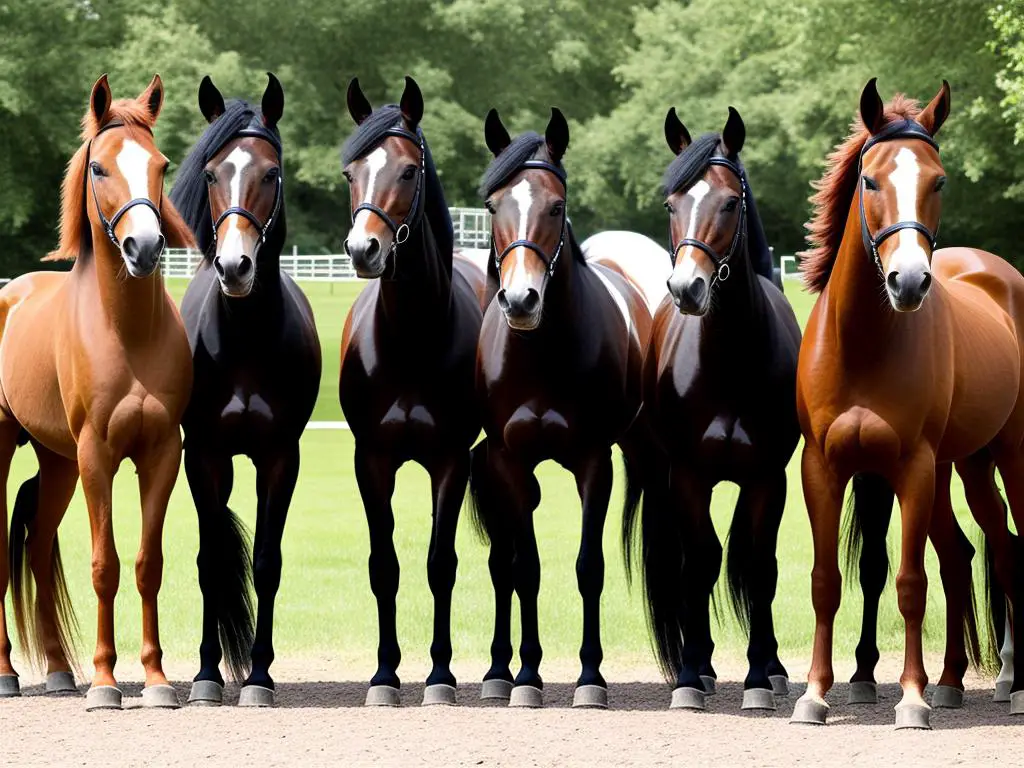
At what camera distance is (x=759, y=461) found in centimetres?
813

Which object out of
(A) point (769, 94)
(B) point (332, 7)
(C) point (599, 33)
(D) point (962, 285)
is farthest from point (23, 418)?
(C) point (599, 33)

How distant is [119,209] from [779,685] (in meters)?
4.09

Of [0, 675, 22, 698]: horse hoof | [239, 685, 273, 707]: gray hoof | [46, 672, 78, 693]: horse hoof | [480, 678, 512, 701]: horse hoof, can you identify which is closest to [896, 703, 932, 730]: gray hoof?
[480, 678, 512, 701]: horse hoof

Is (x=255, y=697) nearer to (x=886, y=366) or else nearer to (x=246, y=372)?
(x=246, y=372)

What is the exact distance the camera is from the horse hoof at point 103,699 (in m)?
7.97

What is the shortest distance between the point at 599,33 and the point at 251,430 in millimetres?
48316

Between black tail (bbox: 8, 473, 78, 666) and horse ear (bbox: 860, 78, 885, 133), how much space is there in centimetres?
484

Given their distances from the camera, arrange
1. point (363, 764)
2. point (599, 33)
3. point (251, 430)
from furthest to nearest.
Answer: point (599, 33), point (251, 430), point (363, 764)

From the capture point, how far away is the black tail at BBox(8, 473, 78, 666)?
29.8ft

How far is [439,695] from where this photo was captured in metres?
8.27

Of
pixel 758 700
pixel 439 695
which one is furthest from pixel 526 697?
pixel 758 700

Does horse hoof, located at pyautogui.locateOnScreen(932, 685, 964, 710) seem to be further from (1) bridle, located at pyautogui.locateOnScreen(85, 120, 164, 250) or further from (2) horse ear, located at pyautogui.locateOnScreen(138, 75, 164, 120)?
(2) horse ear, located at pyautogui.locateOnScreen(138, 75, 164, 120)

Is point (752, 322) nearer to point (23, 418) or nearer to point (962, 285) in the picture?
point (962, 285)

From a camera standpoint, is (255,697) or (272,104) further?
(272,104)
